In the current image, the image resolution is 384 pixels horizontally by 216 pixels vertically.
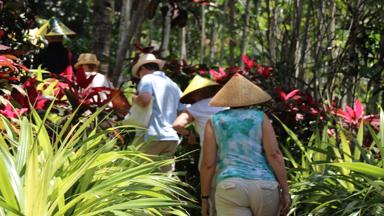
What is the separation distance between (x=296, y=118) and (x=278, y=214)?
2.91m

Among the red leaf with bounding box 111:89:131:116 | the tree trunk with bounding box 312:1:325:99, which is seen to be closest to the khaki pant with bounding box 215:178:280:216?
the red leaf with bounding box 111:89:131:116

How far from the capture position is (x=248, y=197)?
4.29 m

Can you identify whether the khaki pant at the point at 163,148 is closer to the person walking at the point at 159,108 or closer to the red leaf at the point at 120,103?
Answer: the person walking at the point at 159,108

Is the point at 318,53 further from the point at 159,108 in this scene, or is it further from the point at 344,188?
the point at 344,188

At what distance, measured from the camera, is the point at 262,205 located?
14.1ft

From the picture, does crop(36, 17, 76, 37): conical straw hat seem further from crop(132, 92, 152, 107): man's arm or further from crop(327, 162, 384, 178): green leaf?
crop(327, 162, 384, 178): green leaf

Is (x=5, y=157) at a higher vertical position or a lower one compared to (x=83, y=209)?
higher

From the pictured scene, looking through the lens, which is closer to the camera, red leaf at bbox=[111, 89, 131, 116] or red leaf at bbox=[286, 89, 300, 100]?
red leaf at bbox=[111, 89, 131, 116]

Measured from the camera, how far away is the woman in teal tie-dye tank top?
432 centimetres

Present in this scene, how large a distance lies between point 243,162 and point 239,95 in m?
0.48

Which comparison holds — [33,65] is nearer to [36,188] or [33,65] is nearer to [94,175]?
[94,175]

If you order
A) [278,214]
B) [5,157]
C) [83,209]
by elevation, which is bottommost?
[278,214]

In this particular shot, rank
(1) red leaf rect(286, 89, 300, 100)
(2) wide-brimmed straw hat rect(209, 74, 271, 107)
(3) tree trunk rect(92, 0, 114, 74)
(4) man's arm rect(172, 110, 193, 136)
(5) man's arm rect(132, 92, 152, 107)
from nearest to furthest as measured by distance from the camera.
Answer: (2) wide-brimmed straw hat rect(209, 74, 271, 107) < (4) man's arm rect(172, 110, 193, 136) < (5) man's arm rect(132, 92, 152, 107) < (1) red leaf rect(286, 89, 300, 100) < (3) tree trunk rect(92, 0, 114, 74)

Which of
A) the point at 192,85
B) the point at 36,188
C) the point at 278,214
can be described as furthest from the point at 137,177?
the point at 192,85
